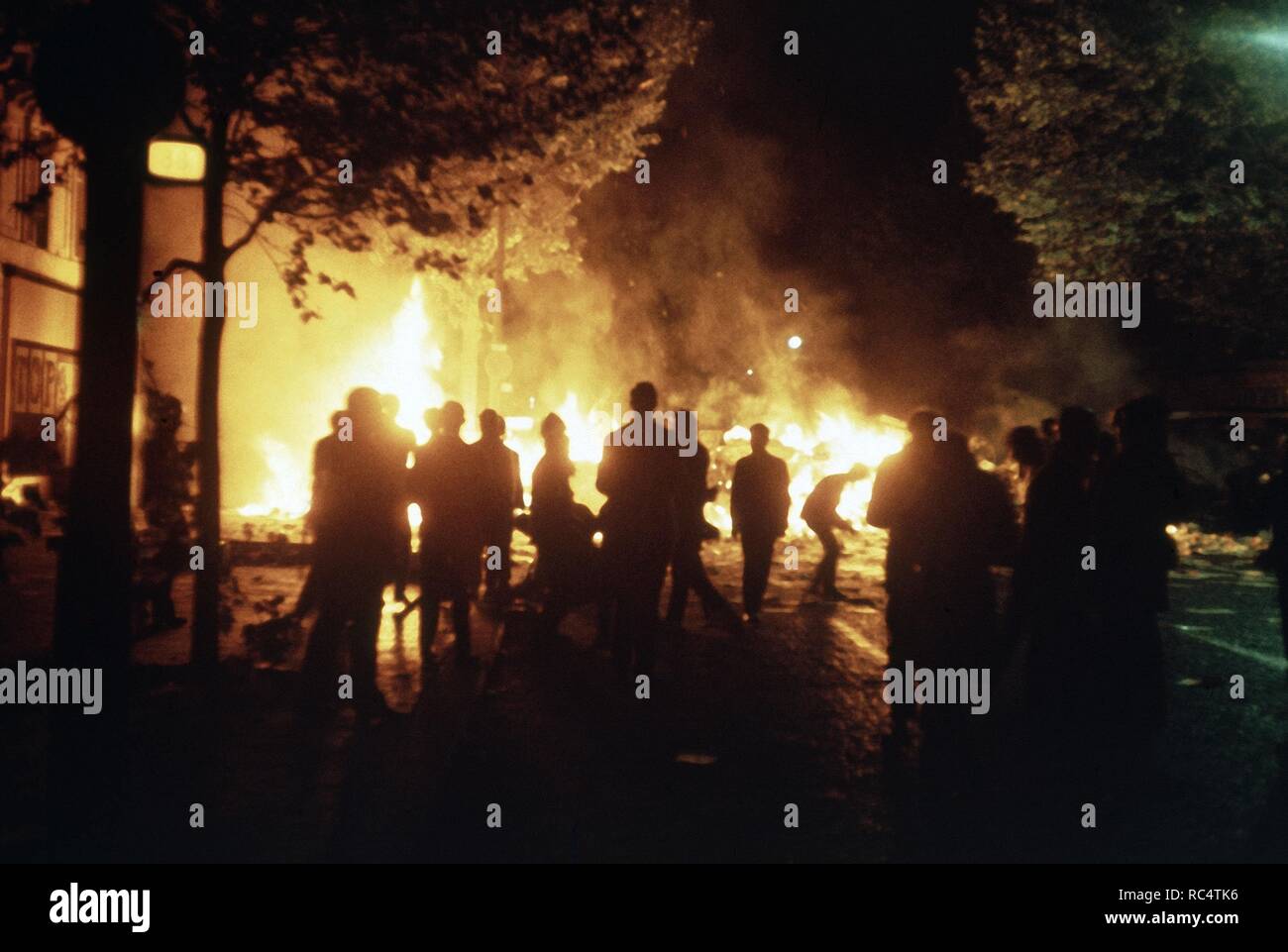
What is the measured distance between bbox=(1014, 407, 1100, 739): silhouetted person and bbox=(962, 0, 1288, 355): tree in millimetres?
10497

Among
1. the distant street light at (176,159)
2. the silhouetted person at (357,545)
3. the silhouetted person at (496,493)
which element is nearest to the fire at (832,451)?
the silhouetted person at (496,493)

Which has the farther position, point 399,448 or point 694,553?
point 694,553

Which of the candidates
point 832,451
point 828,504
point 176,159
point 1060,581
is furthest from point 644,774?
point 832,451

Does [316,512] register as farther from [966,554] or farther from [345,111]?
[966,554]

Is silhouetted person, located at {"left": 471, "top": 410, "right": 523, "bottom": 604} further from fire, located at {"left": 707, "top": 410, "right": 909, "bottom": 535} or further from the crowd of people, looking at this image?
fire, located at {"left": 707, "top": 410, "right": 909, "bottom": 535}

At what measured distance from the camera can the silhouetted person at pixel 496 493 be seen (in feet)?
28.2

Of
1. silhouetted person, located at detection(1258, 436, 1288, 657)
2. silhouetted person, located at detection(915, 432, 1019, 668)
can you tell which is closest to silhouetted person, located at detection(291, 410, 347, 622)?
silhouetted person, located at detection(915, 432, 1019, 668)

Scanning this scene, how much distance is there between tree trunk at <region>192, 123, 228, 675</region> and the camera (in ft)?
25.4

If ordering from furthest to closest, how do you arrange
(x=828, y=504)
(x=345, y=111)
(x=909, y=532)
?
(x=828, y=504)
(x=345, y=111)
(x=909, y=532)

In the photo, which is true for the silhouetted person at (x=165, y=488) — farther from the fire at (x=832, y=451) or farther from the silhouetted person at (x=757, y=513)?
the fire at (x=832, y=451)

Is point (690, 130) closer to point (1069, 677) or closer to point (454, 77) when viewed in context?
point (454, 77)

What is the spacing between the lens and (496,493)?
934 centimetres

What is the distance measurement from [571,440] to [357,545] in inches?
615
